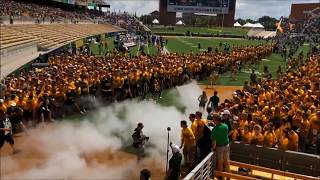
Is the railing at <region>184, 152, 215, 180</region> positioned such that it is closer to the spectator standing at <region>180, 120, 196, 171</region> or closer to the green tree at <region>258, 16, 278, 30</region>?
the spectator standing at <region>180, 120, 196, 171</region>

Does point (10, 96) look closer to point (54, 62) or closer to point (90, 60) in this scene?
point (54, 62)

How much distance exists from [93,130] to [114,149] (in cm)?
182

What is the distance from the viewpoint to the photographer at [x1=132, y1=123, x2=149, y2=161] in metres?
10.1

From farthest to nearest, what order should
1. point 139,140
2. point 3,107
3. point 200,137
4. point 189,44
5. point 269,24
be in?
point 269,24, point 189,44, point 3,107, point 139,140, point 200,137

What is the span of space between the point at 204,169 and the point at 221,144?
0.75m

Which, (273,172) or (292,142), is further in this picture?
(292,142)

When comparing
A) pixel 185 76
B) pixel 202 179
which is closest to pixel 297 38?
pixel 185 76

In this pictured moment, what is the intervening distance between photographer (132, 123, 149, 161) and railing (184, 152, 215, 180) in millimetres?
2348

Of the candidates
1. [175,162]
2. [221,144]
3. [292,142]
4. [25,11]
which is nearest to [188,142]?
[221,144]

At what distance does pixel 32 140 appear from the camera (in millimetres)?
11312

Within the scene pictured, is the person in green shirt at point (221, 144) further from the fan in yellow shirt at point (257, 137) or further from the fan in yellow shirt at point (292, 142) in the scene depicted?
the fan in yellow shirt at point (292, 142)

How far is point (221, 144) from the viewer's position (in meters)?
8.33

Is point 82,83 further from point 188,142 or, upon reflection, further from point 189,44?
point 189,44

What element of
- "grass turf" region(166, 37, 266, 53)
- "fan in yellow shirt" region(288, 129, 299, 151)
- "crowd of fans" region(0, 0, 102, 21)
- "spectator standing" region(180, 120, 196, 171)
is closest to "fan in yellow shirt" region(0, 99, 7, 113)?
"spectator standing" region(180, 120, 196, 171)
